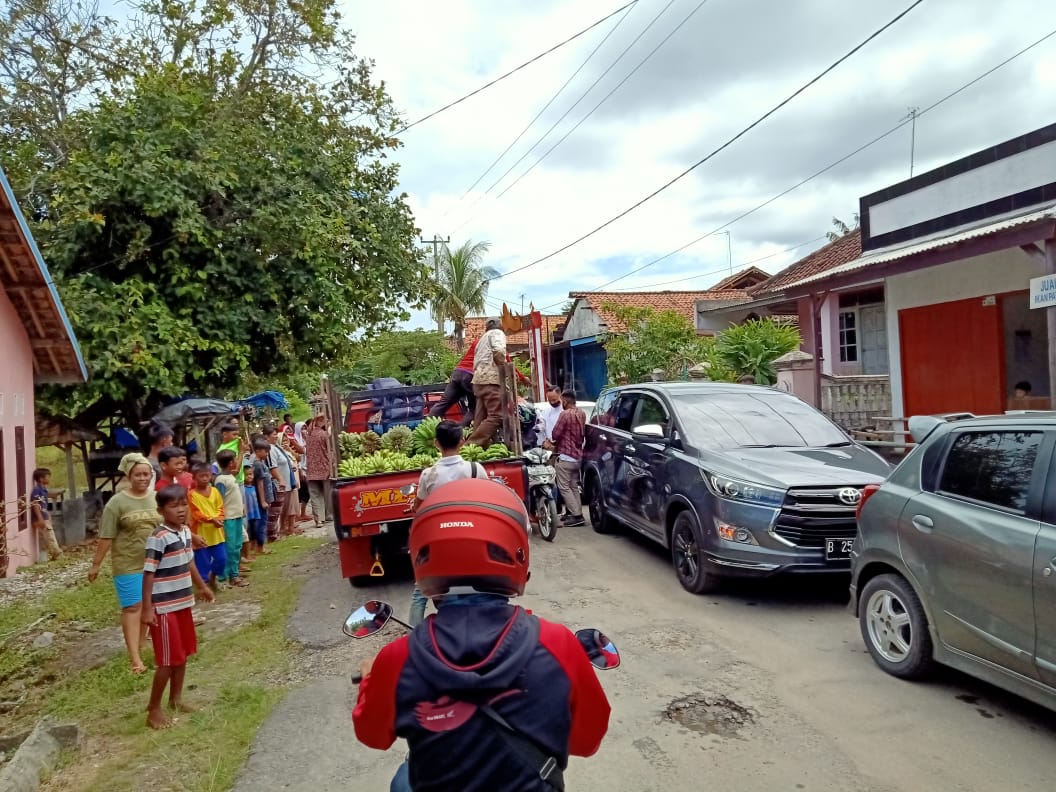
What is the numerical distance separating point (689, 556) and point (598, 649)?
16.4 ft

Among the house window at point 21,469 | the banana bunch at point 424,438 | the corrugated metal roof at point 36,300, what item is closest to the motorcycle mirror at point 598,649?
the banana bunch at point 424,438

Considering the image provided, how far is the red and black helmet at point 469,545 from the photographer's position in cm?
175

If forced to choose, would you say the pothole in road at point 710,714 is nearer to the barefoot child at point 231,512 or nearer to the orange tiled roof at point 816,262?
the barefoot child at point 231,512

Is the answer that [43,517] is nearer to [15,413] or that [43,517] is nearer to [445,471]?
[15,413]

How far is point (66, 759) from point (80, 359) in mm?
7682

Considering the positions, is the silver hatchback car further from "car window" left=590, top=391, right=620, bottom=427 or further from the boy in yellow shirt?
the boy in yellow shirt

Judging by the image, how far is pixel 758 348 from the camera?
15648 mm

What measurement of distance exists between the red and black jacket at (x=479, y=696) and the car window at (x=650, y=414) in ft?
19.4

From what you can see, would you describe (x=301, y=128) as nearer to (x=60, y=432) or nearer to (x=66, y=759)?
(x=60, y=432)

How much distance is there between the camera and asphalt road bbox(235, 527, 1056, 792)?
12.0 feet

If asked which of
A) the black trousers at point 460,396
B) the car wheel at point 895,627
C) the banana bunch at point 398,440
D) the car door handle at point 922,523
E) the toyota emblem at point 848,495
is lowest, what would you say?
the car wheel at point 895,627

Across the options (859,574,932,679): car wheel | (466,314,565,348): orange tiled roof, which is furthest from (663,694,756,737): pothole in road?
(466,314,565,348): orange tiled roof

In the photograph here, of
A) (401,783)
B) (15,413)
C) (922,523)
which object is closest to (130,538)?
(401,783)

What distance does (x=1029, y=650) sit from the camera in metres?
3.67
